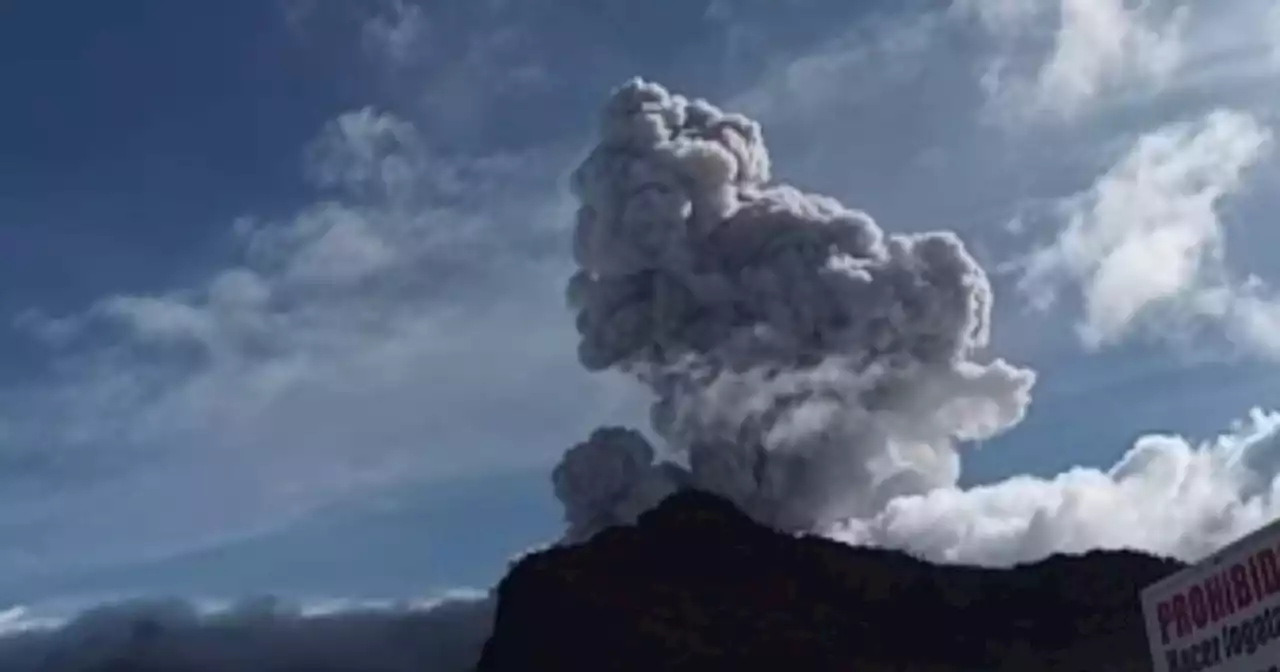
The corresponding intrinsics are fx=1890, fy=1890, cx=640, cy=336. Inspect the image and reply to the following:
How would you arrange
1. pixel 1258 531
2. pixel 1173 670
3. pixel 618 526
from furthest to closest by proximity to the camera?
pixel 618 526, pixel 1173 670, pixel 1258 531

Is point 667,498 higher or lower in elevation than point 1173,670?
higher

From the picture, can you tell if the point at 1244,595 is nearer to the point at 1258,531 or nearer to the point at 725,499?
the point at 1258,531

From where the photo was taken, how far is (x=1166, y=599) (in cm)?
3014

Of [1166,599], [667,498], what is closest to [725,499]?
[667,498]

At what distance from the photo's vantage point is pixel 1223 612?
91.6ft

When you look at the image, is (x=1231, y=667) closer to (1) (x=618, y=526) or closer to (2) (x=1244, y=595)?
(2) (x=1244, y=595)

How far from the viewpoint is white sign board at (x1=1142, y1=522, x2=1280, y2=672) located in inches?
1034

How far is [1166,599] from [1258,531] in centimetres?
405

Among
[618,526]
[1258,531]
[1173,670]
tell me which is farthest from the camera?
[618,526]

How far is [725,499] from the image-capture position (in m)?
196

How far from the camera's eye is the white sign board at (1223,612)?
86.2 feet

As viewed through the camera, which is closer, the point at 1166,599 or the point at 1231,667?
the point at 1231,667

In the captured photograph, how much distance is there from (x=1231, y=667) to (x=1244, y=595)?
129cm

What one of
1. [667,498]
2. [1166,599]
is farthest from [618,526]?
[1166,599]
